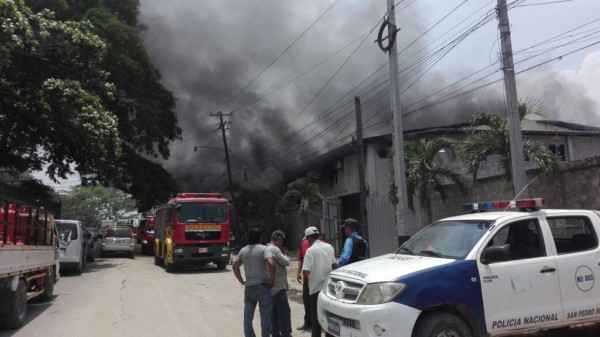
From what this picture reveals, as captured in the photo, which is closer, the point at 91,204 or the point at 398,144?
the point at 398,144

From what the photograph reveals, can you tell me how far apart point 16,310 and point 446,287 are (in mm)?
6804

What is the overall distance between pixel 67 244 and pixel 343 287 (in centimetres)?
1349

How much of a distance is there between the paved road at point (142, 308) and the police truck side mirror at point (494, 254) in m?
3.27

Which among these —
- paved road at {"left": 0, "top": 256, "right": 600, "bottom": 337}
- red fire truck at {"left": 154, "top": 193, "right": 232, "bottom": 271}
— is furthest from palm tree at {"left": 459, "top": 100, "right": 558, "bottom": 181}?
red fire truck at {"left": 154, "top": 193, "right": 232, "bottom": 271}

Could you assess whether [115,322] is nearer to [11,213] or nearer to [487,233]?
[11,213]

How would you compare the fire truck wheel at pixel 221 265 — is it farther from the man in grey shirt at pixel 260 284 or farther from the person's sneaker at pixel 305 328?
the man in grey shirt at pixel 260 284

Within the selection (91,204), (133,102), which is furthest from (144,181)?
(91,204)

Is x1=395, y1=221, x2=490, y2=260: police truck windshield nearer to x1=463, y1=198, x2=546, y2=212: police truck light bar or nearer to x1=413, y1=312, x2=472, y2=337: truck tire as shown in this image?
x1=463, y1=198, x2=546, y2=212: police truck light bar

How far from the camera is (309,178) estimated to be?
25125 millimetres

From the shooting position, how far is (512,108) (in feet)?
30.5

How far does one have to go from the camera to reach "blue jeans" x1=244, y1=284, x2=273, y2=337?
6.16 metres

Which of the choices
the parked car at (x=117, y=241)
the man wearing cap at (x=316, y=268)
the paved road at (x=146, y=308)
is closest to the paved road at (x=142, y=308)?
the paved road at (x=146, y=308)

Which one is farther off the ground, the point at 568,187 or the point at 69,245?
the point at 568,187

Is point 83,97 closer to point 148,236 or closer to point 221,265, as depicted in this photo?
point 221,265
